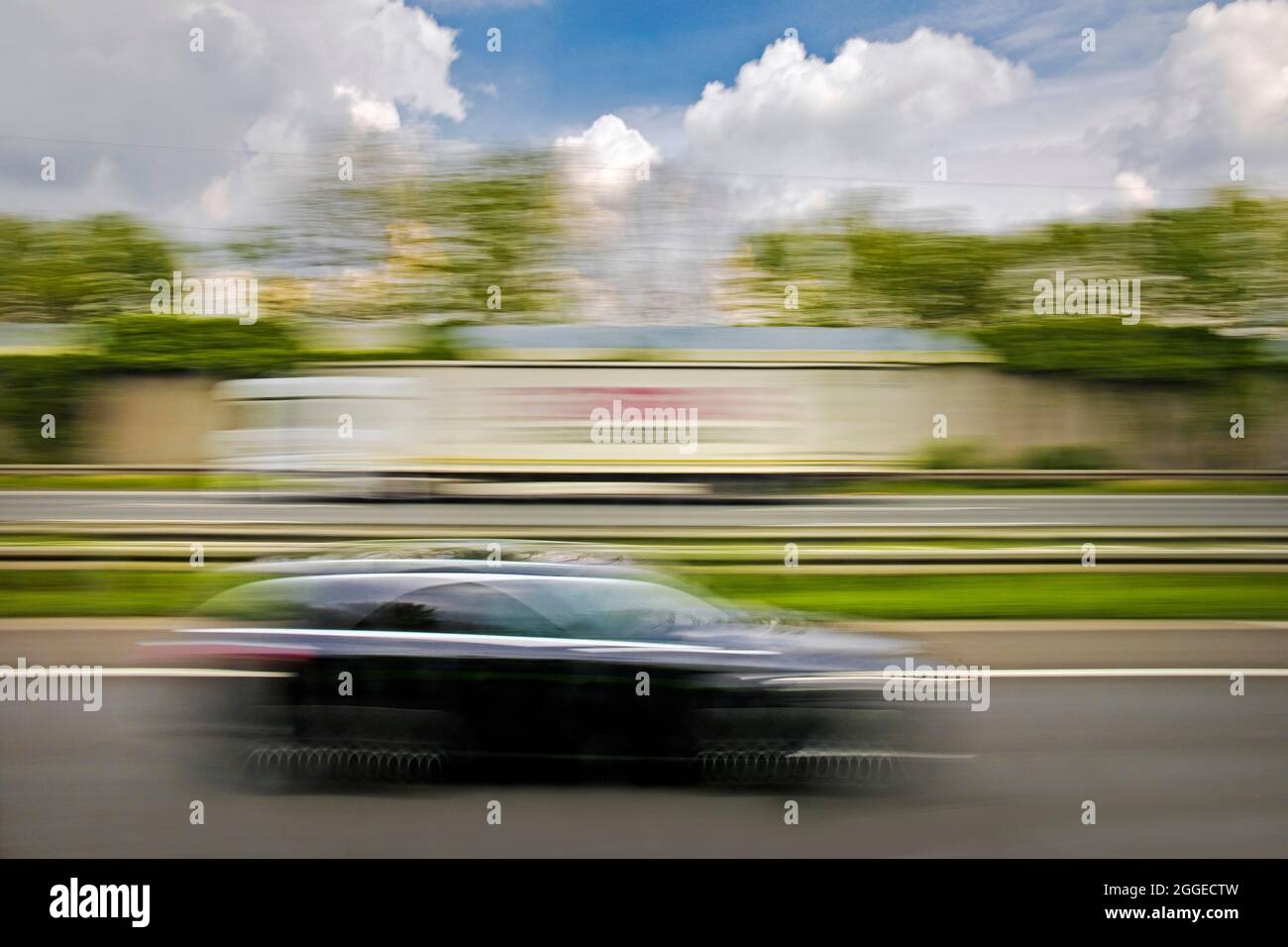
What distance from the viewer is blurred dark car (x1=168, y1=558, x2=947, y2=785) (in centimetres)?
445

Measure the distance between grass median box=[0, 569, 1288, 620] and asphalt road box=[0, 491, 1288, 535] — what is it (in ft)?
7.93

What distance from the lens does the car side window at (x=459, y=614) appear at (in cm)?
455

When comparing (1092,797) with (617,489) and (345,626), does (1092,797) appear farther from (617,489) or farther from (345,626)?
(617,489)

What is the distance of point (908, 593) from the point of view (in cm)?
996

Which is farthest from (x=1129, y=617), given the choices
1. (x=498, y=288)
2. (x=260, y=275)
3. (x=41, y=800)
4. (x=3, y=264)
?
(x=3, y=264)

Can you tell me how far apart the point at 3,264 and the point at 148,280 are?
9.60 feet

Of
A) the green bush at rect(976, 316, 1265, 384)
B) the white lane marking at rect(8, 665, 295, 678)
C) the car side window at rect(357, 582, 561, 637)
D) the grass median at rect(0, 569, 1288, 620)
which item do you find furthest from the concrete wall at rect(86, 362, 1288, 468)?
the car side window at rect(357, 582, 561, 637)

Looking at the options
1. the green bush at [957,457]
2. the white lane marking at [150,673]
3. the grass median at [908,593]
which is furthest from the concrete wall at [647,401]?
the white lane marking at [150,673]

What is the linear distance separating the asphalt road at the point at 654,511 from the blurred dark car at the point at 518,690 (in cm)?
851

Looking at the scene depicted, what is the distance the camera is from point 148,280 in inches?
951

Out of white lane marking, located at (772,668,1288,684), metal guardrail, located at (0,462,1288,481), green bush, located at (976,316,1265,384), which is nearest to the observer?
white lane marking, located at (772,668,1288,684)

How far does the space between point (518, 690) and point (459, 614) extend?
1.29 feet

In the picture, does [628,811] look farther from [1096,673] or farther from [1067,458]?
[1067,458]

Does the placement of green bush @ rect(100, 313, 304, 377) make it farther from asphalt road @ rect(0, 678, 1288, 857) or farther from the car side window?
the car side window
